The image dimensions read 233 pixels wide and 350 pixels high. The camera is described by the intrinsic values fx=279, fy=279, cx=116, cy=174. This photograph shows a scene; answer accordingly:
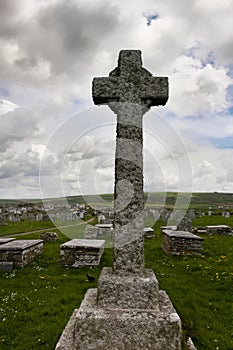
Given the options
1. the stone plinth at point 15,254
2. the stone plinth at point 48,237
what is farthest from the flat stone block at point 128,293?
the stone plinth at point 48,237

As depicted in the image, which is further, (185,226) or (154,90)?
(185,226)

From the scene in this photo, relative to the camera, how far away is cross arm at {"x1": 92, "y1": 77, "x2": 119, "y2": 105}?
3.63m

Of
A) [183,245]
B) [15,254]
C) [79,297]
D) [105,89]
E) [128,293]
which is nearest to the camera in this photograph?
[128,293]

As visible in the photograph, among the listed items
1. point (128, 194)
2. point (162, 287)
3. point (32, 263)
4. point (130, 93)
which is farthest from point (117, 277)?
point (32, 263)

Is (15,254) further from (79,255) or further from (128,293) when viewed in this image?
(128,293)

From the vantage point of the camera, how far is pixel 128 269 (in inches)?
132

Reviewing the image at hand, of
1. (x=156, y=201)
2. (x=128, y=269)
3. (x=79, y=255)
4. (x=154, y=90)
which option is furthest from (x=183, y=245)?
(x=156, y=201)

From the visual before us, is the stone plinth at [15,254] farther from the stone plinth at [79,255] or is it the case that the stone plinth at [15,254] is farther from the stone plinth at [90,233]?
the stone plinth at [90,233]

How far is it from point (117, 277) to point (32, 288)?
14.6 ft

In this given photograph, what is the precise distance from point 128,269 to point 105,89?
7.52ft

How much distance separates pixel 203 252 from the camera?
10984 millimetres

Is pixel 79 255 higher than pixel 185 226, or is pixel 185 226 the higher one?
pixel 185 226

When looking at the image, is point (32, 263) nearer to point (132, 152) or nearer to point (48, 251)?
point (48, 251)

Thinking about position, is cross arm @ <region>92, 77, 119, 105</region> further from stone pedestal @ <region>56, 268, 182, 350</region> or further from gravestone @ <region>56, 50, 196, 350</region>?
stone pedestal @ <region>56, 268, 182, 350</region>
